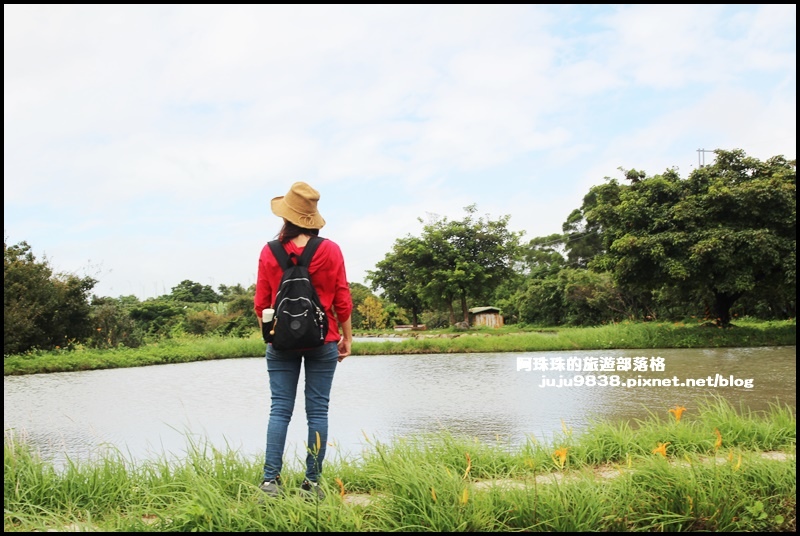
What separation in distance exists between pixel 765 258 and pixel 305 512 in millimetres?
12485

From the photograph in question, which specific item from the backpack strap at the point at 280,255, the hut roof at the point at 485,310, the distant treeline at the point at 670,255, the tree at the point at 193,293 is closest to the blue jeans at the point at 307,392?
the backpack strap at the point at 280,255

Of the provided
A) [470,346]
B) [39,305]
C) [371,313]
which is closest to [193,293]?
[371,313]

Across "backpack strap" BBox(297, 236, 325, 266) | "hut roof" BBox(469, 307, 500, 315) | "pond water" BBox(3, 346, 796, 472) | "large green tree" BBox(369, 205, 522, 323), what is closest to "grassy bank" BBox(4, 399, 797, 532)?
"pond water" BBox(3, 346, 796, 472)

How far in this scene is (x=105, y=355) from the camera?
40.4 ft

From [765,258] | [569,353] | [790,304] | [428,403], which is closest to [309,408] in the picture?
[428,403]

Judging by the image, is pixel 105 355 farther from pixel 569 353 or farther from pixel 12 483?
pixel 12 483

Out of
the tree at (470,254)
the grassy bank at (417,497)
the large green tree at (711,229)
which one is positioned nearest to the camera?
the grassy bank at (417,497)

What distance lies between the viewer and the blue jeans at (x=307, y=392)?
2.42 metres

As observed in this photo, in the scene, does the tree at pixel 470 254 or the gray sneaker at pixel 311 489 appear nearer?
the gray sneaker at pixel 311 489

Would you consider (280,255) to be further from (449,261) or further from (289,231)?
(449,261)

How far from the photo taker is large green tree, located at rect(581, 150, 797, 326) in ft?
39.3

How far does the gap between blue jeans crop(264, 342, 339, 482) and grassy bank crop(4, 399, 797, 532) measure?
0.46 ft

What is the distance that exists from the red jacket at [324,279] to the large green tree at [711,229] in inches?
436

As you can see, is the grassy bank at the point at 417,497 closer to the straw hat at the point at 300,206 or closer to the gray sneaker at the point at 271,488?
the gray sneaker at the point at 271,488
